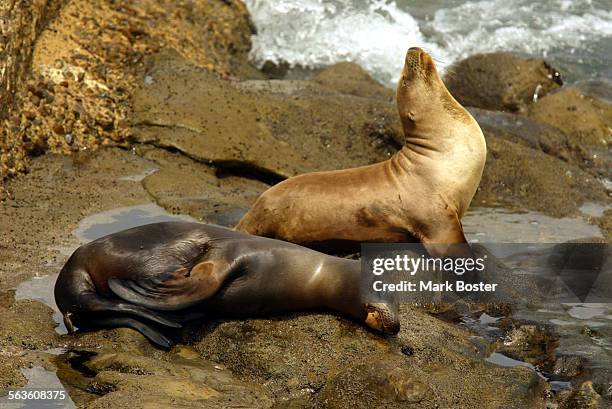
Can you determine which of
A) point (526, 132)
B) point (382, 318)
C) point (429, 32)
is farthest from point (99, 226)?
point (429, 32)

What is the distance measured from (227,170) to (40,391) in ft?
14.0

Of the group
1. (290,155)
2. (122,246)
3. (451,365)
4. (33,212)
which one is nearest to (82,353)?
(122,246)

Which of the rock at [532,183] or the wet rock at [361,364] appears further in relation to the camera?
the rock at [532,183]

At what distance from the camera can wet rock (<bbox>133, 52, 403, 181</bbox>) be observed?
948 centimetres

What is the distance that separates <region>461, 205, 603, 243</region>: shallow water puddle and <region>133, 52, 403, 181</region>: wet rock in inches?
50.2

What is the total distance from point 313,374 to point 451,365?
73 centimetres

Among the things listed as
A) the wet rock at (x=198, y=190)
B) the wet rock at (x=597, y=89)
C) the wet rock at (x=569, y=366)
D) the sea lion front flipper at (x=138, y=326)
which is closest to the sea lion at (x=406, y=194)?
the wet rock at (x=198, y=190)

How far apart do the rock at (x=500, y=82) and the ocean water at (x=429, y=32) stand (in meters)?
2.04

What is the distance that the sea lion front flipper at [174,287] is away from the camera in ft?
20.0

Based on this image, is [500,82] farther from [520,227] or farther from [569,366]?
[569,366]

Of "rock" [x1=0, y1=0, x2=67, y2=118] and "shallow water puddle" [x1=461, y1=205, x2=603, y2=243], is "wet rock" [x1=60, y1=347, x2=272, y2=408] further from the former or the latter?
"rock" [x1=0, y1=0, x2=67, y2=118]

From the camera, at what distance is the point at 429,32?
57.0 ft

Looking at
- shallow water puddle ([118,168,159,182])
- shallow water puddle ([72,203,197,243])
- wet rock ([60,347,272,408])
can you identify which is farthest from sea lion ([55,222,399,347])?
shallow water puddle ([118,168,159,182])

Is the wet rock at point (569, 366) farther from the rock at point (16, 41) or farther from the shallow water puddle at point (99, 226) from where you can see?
the rock at point (16, 41)
